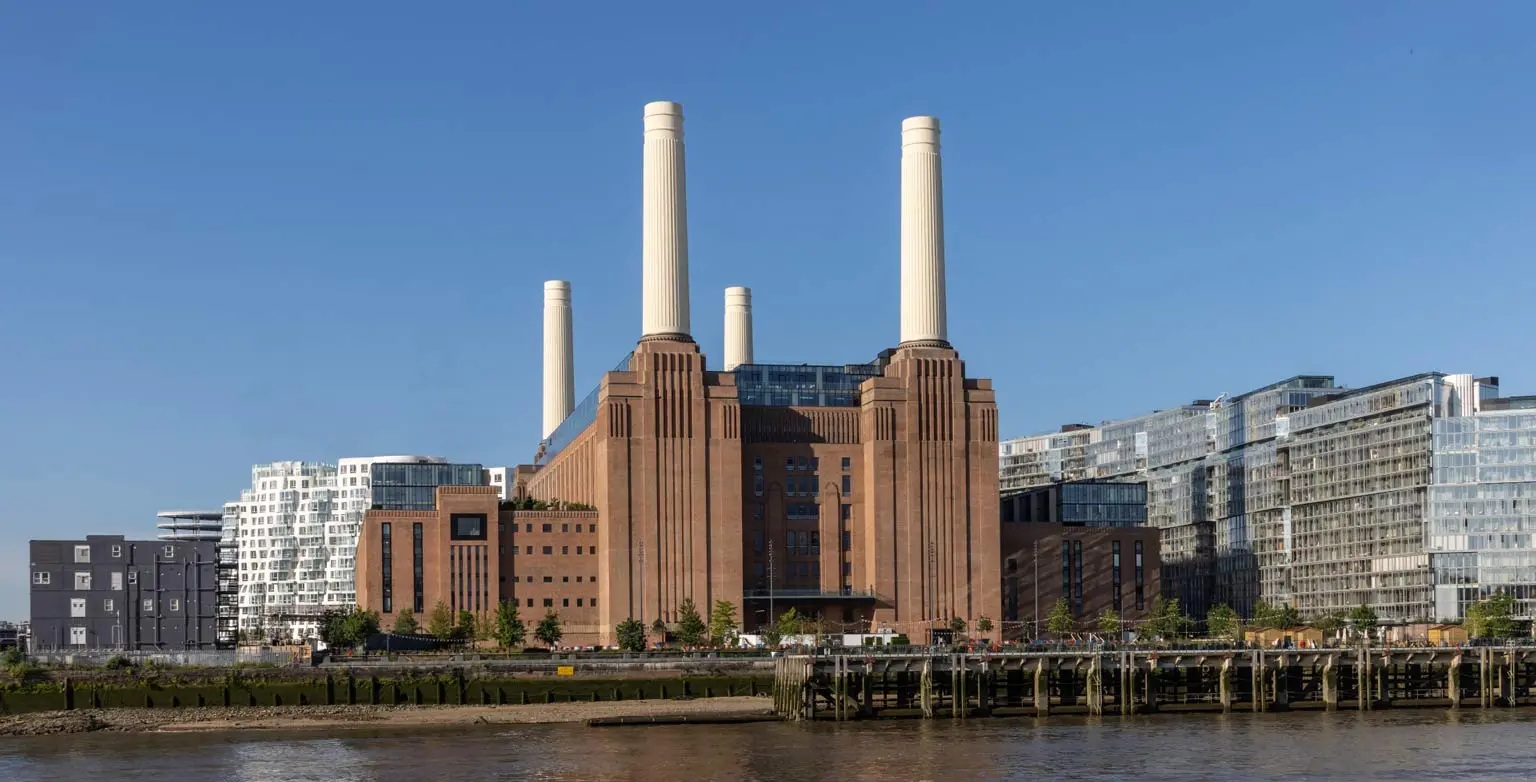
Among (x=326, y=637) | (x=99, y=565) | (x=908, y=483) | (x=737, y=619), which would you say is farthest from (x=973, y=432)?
(x=99, y=565)

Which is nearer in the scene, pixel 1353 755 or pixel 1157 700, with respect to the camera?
pixel 1353 755

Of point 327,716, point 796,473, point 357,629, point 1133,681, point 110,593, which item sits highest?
point 796,473

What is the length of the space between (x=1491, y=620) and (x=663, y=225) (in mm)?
83735

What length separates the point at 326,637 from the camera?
18900 cm

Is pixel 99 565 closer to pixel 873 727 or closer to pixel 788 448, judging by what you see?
pixel 788 448

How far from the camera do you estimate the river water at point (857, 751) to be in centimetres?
9106

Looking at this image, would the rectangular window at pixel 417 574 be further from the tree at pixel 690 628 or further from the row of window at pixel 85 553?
the row of window at pixel 85 553

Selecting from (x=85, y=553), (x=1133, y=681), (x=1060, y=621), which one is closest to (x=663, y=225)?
(x=1060, y=621)

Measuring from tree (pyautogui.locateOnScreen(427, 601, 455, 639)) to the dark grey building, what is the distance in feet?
75.8

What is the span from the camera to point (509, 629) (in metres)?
180

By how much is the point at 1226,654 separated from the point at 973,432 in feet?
236

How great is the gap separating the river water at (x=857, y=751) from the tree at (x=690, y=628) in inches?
2349

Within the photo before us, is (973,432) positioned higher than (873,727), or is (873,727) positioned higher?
(973,432)

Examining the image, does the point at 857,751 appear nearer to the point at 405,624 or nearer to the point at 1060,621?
the point at 405,624
